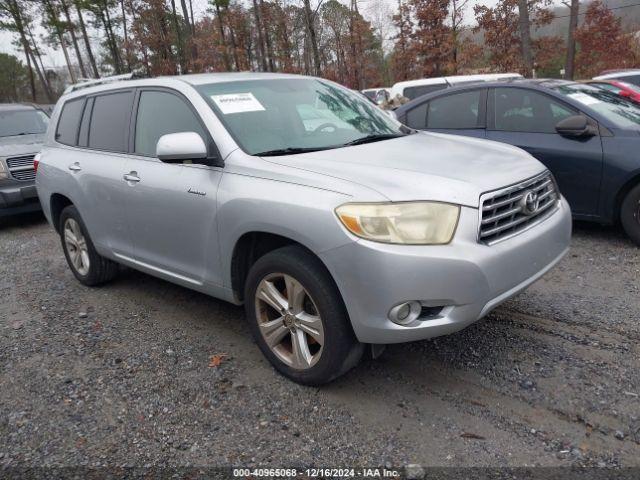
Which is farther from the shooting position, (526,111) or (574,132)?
(526,111)

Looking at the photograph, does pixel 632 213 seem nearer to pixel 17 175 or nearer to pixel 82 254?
pixel 82 254

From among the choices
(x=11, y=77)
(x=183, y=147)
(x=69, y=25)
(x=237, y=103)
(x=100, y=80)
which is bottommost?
(x=183, y=147)

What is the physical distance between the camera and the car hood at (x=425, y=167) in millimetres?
2578

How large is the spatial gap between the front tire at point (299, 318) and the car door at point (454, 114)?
151 inches

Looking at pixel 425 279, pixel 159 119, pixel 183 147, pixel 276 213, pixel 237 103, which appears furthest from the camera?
pixel 159 119

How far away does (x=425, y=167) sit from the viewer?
2.85m

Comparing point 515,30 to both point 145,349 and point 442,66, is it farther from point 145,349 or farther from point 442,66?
point 145,349

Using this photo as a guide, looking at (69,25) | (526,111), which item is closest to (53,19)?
(69,25)

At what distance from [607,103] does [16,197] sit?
789cm

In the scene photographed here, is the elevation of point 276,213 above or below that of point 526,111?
above

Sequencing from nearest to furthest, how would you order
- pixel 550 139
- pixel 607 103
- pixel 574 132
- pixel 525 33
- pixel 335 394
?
1. pixel 335 394
2. pixel 574 132
3. pixel 550 139
4. pixel 607 103
5. pixel 525 33

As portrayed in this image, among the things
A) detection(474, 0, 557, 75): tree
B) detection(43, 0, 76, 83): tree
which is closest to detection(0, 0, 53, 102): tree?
detection(43, 0, 76, 83): tree

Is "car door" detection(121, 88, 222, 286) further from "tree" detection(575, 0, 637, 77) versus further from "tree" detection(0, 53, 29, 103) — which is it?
"tree" detection(0, 53, 29, 103)

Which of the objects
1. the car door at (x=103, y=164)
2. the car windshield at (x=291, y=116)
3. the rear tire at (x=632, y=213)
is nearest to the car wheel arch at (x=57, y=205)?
the car door at (x=103, y=164)
